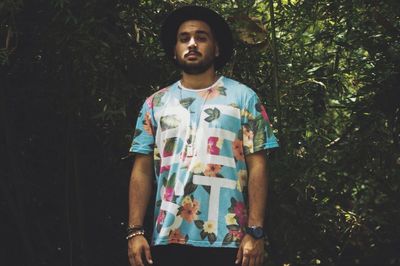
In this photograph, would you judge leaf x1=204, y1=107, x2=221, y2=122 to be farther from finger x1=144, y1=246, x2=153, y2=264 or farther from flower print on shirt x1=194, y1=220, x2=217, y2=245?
finger x1=144, y1=246, x2=153, y2=264

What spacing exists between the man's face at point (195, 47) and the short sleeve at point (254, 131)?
0.20m

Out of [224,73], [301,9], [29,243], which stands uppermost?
[301,9]

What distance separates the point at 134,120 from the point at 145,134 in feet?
2.83

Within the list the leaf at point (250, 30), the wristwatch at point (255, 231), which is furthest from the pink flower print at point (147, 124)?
the leaf at point (250, 30)

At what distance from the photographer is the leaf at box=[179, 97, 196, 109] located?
7.14 ft

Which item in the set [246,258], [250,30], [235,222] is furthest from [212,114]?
[250,30]

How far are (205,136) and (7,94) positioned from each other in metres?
1.36

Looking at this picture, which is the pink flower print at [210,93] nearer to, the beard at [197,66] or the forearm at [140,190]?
the beard at [197,66]

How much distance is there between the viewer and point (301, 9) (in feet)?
10.8

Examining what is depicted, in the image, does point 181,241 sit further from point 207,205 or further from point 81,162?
point 81,162

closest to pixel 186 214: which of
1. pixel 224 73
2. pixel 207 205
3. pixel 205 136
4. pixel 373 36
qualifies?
pixel 207 205

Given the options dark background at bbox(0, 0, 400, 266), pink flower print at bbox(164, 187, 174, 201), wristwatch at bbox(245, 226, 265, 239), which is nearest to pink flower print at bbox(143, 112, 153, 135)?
pink flower print at bbox(164, 187, 174, 201)

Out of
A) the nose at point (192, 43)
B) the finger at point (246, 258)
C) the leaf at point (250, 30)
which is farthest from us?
the leaf at point (250, 30)

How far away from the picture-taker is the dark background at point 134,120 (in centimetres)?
304
